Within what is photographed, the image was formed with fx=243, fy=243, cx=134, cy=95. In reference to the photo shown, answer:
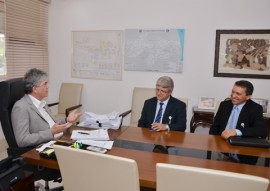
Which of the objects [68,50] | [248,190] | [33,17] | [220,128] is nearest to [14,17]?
[33,17]

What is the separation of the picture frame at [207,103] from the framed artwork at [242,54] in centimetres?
36

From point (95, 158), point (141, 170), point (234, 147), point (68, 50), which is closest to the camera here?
point (95, 158)

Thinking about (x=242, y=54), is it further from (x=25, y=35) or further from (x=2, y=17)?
(x=2, y=17)

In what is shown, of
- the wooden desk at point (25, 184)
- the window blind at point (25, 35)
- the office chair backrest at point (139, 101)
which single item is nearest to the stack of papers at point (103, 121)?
the wooden desk at point (25, 184)

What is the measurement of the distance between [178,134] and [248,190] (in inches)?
45.5

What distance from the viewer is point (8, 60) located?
3354mm

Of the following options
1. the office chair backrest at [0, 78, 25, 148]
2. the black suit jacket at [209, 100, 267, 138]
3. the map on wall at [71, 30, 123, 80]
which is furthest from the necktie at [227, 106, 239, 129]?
the map on wall at [71, 30, 123, 80]

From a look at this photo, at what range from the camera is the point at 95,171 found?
109 centimetres

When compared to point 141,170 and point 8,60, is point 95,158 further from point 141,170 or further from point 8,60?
point 8,60

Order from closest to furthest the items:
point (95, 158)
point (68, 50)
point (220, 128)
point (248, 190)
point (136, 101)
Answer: point (248, 190)
point (95, 158)
point (220, 128)
point (136, 101)
point (68, 50)

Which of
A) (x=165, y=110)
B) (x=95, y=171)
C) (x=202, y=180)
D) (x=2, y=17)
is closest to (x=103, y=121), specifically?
(x=165, y=110)

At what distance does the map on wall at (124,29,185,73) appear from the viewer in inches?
139

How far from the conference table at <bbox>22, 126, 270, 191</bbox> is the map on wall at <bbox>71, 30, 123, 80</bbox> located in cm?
186

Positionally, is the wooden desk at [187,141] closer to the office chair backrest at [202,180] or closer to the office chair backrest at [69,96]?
the office chair backrest at [202,180]
